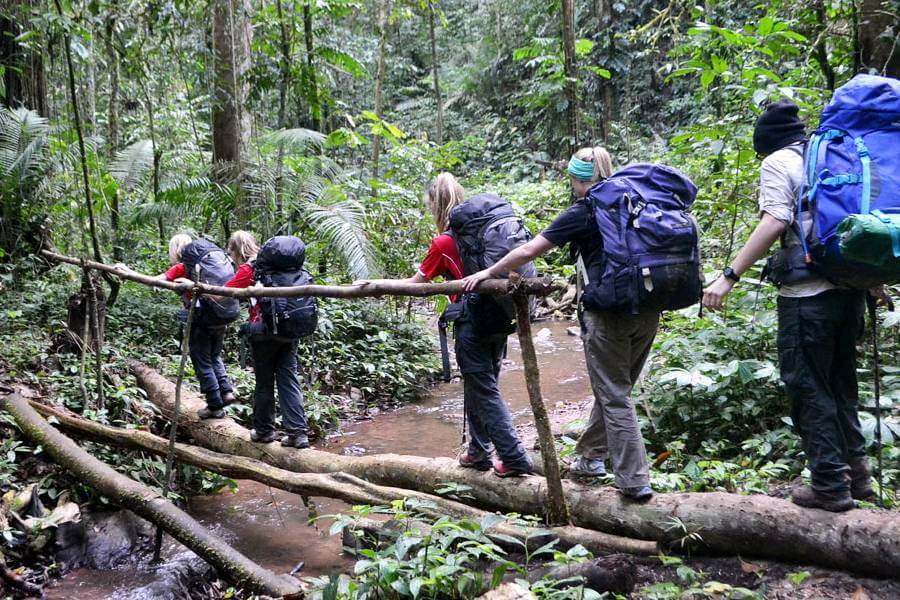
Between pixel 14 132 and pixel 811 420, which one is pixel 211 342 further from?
pixel 811 420

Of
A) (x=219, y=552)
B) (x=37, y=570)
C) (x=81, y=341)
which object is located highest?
(x=81, y=341)

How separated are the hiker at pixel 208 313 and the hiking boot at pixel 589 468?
371 centimetres

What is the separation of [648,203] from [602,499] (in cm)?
170

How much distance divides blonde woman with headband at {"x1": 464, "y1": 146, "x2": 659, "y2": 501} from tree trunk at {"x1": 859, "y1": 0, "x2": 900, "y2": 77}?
280cm

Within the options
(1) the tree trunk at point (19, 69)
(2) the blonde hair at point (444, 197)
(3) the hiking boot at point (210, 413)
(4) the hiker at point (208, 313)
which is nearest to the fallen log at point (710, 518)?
(2) the blonde hair at point (444, 197)

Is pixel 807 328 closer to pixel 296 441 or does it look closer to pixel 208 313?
pixel 296 441

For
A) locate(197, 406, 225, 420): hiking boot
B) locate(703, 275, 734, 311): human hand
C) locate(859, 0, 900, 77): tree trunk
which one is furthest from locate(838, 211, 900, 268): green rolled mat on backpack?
locate(197, 406, 225, 420): hiking boot

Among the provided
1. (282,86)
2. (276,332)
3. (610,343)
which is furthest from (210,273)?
(282,86)

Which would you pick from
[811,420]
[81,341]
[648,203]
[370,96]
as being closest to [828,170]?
[648,203]

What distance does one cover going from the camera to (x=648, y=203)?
11.2 ft

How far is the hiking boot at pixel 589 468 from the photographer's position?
162 inches

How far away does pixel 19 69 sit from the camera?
8.83 m

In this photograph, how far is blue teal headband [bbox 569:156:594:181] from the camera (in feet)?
12.8

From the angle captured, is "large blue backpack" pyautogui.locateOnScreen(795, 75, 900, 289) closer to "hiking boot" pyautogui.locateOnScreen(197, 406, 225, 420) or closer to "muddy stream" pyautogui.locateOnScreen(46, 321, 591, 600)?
"muddy stream" pyautogui.locateOnScreen(46, 321, 591, 600)
